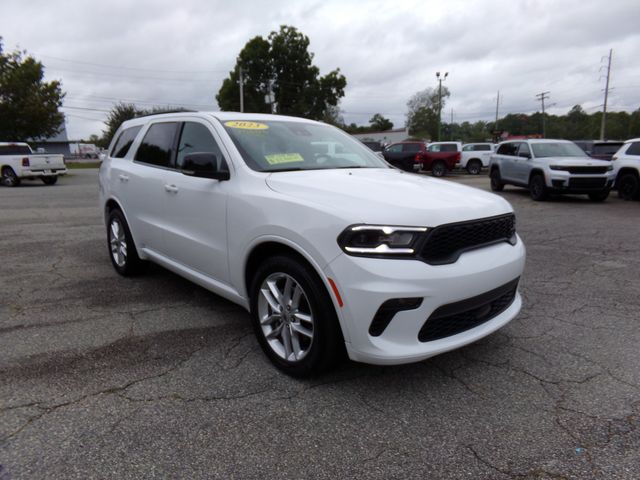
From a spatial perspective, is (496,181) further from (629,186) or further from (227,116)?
(227,116)

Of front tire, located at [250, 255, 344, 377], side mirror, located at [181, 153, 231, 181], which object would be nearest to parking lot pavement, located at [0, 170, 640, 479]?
front tire, located at [250, 255, 344, 377]

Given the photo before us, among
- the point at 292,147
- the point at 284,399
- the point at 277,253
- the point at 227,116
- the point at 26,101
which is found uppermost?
the point at 26,101

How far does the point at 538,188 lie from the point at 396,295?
11911 mm

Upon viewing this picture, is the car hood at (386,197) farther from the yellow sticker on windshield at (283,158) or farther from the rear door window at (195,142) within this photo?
the rear door window at (195,142)

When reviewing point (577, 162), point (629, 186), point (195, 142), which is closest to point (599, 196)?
point (629, 186)

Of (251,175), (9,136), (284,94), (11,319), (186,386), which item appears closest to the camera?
(186,386)

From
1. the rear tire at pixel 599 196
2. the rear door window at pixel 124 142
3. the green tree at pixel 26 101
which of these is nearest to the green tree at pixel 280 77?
the green tree at pixel 26 101

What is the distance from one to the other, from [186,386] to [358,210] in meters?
1.56

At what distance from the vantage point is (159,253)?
4250mm

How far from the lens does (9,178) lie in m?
18.5

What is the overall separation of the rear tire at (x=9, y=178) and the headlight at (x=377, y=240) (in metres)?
20.6

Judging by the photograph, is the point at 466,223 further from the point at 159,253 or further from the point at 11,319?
the point at 11,319

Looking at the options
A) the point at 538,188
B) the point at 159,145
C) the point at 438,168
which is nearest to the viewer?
the point at 159,145

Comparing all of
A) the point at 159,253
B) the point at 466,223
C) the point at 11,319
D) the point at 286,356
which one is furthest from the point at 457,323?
the point at 11,319
